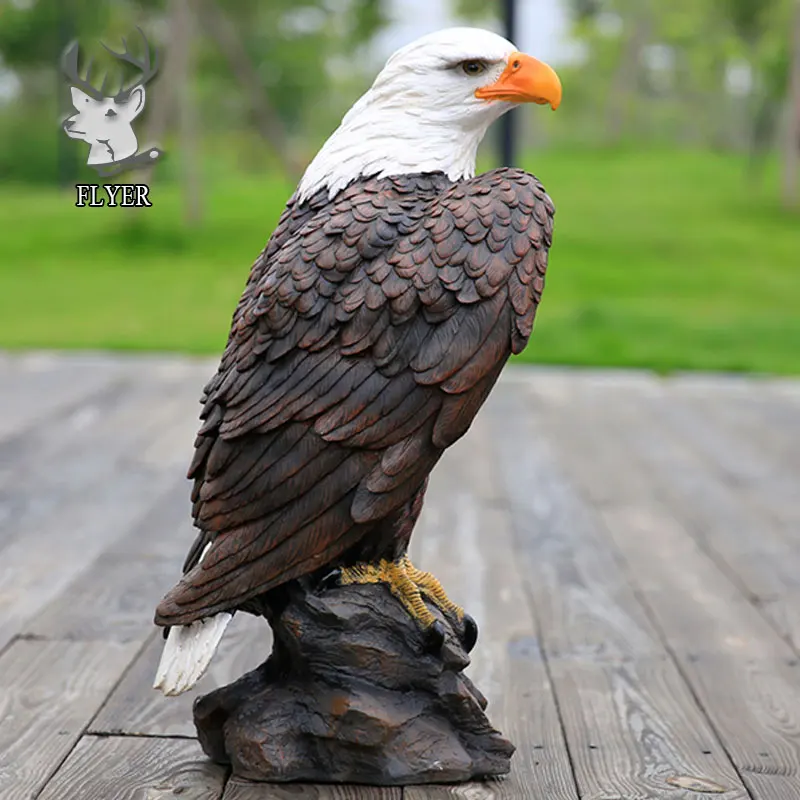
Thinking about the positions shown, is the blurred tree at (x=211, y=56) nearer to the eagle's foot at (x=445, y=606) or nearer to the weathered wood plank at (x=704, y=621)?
the weathered wood plank at (x=704, y=621)

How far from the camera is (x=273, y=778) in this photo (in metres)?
1.93

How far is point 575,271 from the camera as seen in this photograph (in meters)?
9.13

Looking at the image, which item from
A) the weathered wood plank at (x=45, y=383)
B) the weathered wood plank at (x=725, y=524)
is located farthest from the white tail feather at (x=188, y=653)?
the weathered wood plank at (x=45, y=383)

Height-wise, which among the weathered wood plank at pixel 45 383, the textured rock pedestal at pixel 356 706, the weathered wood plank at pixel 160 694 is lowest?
the weathered wood plank at pixel 45 383

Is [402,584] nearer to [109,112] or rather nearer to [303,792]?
[303,792]

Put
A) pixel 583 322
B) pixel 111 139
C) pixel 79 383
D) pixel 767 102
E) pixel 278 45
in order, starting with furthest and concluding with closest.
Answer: pixel 278 45
pixel 767 102
pixel 583 322
pixel 79 383
pixel 111 139

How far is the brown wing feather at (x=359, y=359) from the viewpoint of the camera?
1736 millimetres

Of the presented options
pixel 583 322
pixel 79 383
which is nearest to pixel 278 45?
pixel 583 322

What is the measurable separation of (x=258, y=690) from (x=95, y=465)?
2.38 metres

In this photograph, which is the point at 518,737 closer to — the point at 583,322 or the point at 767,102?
the point at 583,322

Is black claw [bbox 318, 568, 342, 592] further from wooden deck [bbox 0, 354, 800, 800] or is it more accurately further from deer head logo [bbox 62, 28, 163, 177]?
deer head logo [bbox 62, 28, 163, 177]

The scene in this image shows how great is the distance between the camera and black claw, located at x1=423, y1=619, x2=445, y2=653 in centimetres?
192

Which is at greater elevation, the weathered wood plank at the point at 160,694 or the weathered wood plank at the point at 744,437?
the weathered wood plank at the point at 160,694

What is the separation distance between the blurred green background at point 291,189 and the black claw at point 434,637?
1195 mm
